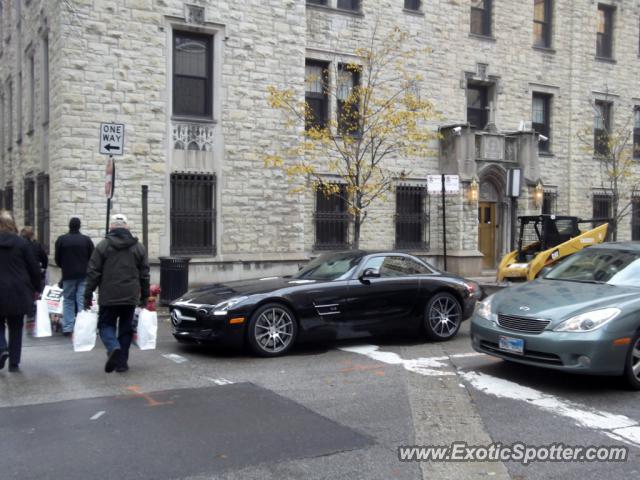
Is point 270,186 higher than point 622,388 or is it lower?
higher

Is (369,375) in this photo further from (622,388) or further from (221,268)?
(221,268)

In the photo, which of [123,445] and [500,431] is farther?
[500,431]

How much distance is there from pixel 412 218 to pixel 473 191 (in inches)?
75.3

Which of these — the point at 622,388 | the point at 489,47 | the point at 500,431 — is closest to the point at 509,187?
the point at 489,47

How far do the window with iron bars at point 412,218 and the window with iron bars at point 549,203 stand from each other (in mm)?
4868

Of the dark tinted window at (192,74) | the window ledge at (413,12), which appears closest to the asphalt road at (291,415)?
the dark tinted window at (192,74)

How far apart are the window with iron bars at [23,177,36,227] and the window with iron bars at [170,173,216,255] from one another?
460 cm

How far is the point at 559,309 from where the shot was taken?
6.67 metres

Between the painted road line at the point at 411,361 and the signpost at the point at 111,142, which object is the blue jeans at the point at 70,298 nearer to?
the signpost at the point at 111,142

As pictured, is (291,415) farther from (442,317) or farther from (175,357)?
(442,317)

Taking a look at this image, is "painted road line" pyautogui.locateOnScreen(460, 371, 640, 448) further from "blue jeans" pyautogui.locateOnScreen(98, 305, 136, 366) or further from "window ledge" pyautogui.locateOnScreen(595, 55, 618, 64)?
"window ledge" pyautogui.locateOnScreen(595, 55, 618, 64)

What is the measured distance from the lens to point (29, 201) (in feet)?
60.2

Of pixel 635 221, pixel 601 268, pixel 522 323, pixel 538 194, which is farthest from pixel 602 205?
pixel 522 323

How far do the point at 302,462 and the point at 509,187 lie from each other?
1392cm
